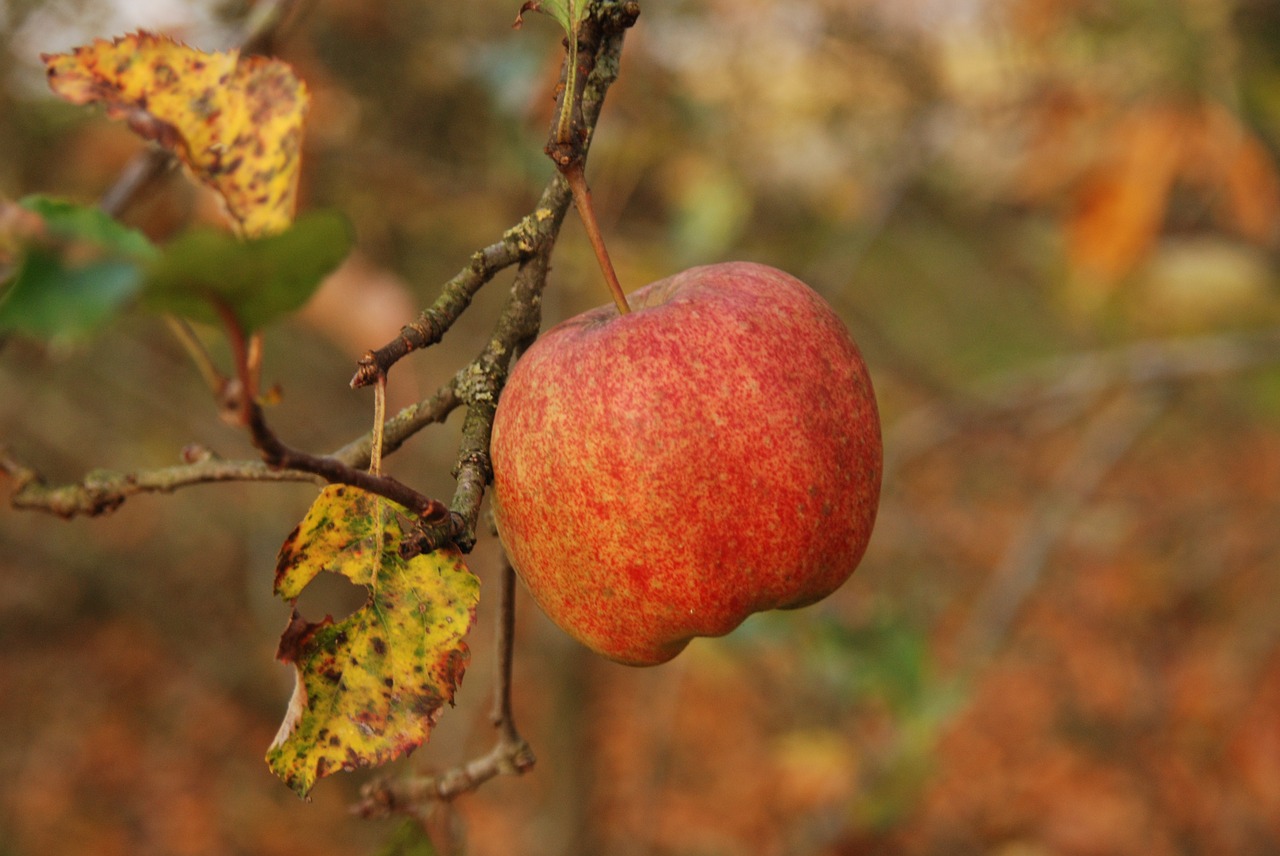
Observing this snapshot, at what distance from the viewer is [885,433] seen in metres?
4.04

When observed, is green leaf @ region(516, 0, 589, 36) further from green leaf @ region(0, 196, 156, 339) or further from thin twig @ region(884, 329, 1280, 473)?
thin twig @ region(884, 329, 1280, 473)

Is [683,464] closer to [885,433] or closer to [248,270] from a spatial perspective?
[248,270]

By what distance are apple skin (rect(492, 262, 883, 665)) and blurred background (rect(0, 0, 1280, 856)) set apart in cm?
40

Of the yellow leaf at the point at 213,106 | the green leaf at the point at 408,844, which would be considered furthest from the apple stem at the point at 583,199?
the green leaf at the point at 408,844

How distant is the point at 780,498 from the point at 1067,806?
148 inches

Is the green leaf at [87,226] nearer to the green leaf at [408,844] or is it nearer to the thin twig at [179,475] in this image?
the thin twig at [179,475]

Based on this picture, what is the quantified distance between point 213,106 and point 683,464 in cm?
42

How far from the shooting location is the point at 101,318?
41 centimetres

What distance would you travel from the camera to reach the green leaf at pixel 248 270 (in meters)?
0.42

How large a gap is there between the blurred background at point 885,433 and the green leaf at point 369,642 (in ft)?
1.17

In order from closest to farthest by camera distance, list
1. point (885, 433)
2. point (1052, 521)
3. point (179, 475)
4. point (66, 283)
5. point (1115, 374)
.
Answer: point (66, 283)
point (179, 475)
point (1115, 374)
point (1052, 521)
point (885, 433)

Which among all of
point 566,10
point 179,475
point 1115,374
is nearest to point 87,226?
point 179,475

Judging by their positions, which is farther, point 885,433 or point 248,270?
point 885,433

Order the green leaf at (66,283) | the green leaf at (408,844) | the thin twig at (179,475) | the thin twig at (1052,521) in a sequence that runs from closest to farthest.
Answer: the green leaf at (66,283), the thin twig at (179,475), the green leaf at (408,844), the thin twig at (1052,521)
